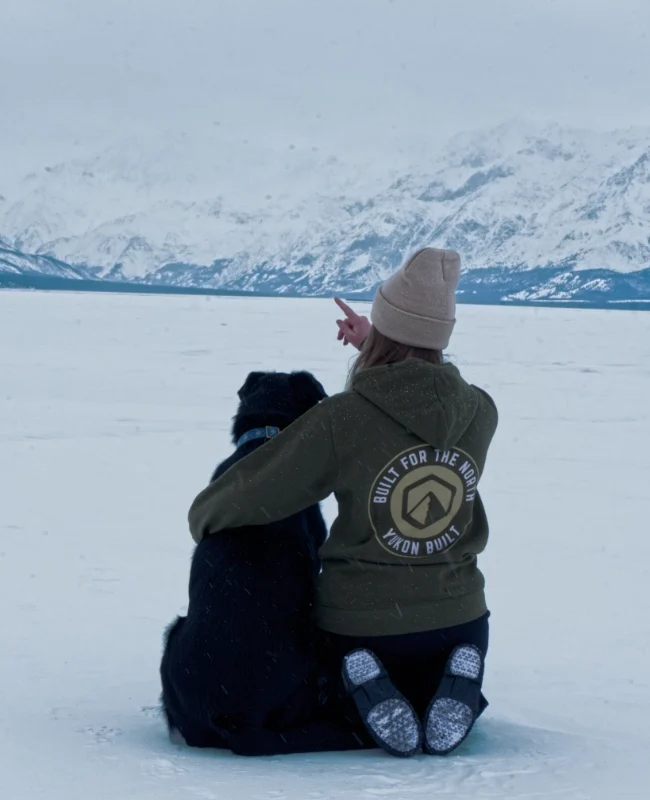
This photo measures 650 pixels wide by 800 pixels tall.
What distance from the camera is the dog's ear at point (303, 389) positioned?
2566 millimetres

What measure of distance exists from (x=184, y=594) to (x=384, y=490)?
2030 millimetres

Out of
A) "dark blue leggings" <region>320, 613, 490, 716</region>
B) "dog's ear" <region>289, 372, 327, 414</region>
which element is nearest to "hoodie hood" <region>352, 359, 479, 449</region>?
"dog's ear" <region>289, 372, 327, 414</region>

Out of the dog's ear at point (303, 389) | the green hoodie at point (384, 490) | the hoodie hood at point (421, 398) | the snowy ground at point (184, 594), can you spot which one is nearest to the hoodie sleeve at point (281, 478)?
the green hoodie at point (384, 490)

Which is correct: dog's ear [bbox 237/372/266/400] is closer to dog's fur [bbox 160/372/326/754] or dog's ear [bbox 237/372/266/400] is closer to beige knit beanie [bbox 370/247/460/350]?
dog's fur [bbox 160/372/326/754]

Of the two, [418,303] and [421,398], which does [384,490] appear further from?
[418,303]

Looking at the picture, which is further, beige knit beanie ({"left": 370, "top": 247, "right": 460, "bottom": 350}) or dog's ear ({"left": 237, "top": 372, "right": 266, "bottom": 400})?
A: dog's ear ({"left": 237, "top": 372, "right": 266, "bottom": 400})

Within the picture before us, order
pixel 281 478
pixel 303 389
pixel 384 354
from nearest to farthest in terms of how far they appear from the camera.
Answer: pixel 281 478, pixel 384 354, pixel 303 389

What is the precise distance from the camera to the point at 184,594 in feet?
13.5

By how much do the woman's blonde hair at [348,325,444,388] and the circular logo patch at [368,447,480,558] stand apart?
23 centimetres

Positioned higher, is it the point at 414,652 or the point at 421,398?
the point at 421,398

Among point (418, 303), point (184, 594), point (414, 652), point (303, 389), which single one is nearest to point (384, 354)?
point (418, 303)

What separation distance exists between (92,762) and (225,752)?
343 mm

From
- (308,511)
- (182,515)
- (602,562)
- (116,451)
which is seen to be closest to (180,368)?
(116,451)

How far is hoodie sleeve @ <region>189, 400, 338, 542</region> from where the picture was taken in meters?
2.28
